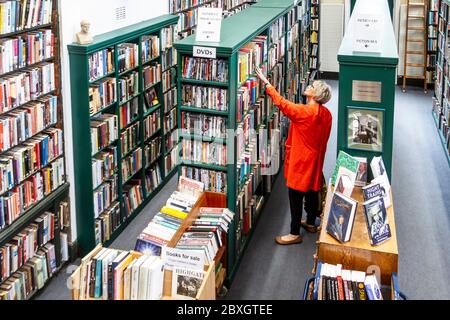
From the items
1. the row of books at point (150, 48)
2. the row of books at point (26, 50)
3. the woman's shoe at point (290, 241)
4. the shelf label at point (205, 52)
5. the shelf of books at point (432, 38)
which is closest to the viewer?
the row of books at point (26, 50)

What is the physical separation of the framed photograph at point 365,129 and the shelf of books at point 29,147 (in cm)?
255

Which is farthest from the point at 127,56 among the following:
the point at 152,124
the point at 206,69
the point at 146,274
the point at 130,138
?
the point at 146,274

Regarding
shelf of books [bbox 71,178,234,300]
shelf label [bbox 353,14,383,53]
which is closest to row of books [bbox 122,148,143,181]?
shelf of books [bbox 71,178,234,300]

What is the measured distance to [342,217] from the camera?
3.75m

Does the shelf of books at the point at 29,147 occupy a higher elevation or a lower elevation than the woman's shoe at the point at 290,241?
higher

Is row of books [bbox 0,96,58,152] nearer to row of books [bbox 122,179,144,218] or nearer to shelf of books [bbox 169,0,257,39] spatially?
row of books [bbox 122,179,144,218]

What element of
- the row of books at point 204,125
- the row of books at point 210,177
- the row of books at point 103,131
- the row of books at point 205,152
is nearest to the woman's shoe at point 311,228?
the row of books at point 210,177

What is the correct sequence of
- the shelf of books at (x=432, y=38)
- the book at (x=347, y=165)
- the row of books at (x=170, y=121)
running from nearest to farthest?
the book at (x=347, y=165) < the row of books at (x=170, y=121) < the shelf of books at (x=432, y=38)

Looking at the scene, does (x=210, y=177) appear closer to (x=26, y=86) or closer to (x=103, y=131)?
(x=103, y=131)

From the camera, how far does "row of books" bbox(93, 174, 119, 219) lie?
574 cm

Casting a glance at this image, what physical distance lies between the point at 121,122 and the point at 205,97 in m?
1.41

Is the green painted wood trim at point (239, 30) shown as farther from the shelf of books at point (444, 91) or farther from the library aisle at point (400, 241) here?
the shelf of books at point (444, 91)

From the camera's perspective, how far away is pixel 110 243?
19.8 ft

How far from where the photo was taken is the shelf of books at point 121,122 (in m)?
5.44
